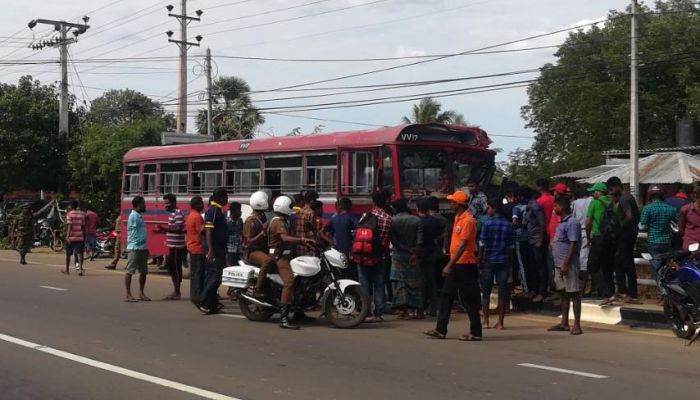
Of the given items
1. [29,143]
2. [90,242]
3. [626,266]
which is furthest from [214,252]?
[29,143]

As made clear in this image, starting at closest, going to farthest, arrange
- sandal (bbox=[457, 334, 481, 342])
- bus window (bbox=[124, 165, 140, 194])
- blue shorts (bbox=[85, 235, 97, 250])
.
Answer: sandal (bbox=[457, 334, 481, 342]) → bus window (bbox=[124, 165, 140, 194]) → blue shorts (bbox=[85, 235, 97, 250])

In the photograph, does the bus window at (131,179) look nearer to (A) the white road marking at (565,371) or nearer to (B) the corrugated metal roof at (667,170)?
(B) the corrugated metal roof at (667,170)

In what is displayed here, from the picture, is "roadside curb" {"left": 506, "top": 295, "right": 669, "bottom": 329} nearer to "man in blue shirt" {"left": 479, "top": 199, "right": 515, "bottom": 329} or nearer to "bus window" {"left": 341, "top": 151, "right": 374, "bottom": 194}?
"man in blue shirt" {"left": 479, "top": 199, "right": 515, "bottom": 329}

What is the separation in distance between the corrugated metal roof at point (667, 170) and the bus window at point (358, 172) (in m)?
12.4

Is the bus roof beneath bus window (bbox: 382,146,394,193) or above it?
above

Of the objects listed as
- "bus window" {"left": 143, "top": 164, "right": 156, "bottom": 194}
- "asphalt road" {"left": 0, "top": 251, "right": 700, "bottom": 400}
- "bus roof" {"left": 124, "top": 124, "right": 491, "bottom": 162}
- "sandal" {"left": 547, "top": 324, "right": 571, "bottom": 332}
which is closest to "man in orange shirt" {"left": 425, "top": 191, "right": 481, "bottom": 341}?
"asphalt road" {"left": 0, "top": 251, "right": 700, "bottom": 400}

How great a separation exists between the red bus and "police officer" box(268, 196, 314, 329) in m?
3.84

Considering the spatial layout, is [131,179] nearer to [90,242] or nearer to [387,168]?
[90,242]

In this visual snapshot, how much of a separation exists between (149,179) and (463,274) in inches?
494

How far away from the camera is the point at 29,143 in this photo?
119 ft

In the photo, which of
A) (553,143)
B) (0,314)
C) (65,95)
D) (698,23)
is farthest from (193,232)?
(553,143)

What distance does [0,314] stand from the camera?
11852 mm

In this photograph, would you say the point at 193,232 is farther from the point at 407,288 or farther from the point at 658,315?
the point at 658,315

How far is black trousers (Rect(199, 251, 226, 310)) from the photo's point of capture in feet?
39.8
